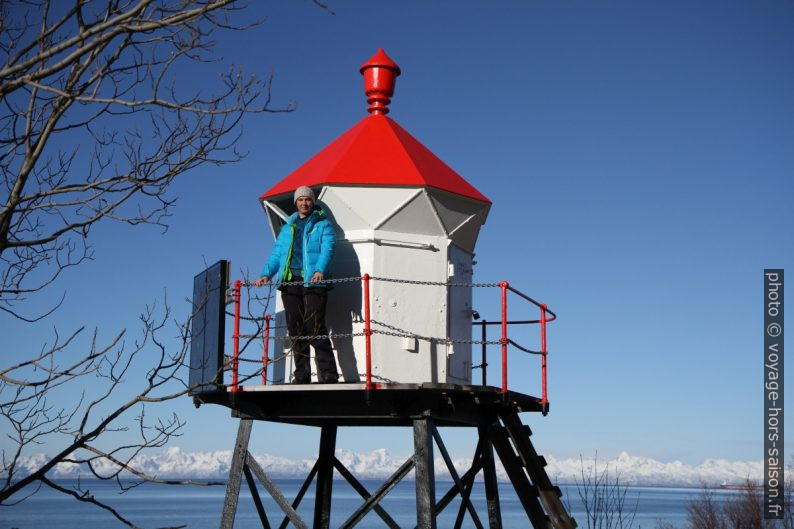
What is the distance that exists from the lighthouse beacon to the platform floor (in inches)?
15.2

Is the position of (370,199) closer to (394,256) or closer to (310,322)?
(394,256)

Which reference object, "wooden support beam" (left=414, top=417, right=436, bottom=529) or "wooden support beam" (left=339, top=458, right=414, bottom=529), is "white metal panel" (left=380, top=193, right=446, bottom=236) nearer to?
"wooden support beam" (left=414, top=417, right=436, bottom=529)

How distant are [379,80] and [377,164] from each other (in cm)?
177

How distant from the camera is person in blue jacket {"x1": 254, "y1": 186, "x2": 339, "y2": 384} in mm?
12266

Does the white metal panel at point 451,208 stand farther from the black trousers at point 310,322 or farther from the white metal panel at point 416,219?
the black trousers at point 310,322

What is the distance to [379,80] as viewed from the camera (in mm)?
14820

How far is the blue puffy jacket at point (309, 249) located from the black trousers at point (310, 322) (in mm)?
129

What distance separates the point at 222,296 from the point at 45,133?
5.85m

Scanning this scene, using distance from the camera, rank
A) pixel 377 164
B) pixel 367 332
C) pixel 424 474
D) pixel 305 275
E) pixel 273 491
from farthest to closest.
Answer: pixel 377 164
pixel 273 491
pixel 305 275
pixel 424 474
pixel 367 332

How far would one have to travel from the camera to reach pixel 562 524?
46.1ft

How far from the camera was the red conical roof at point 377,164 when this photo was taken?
13.4 m

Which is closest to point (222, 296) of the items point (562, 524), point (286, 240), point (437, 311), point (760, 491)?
point (286, 240)

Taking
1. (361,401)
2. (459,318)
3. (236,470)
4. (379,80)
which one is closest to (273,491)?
(236,470)

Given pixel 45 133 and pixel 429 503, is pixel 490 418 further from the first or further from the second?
pixel 45 133
